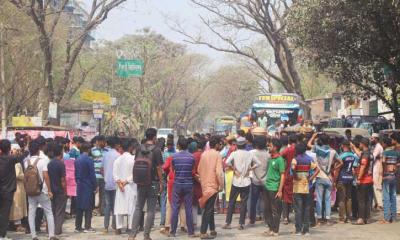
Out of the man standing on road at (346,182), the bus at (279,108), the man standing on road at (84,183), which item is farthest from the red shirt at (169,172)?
the bus at (279,108)

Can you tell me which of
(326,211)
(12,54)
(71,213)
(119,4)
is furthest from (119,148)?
(12,54)

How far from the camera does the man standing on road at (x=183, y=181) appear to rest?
9.92 metres

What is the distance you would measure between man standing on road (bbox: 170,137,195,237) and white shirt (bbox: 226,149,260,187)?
1.26 meters

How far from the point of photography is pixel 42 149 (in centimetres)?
1036

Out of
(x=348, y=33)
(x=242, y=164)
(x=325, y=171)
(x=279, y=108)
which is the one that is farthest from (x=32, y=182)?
(x=279, y=108)

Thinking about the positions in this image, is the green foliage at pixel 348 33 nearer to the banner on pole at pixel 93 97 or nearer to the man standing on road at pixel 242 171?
the man standing on road at pixel 242 171

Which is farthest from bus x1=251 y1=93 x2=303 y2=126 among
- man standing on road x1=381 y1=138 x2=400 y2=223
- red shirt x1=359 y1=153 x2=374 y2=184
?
red shirt x1=359 y1=153 x2=374 y2=184

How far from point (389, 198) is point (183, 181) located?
4.34 m

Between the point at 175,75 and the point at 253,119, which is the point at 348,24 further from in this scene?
the point at 175,75

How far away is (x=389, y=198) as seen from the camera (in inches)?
452

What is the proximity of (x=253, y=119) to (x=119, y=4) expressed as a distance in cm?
794

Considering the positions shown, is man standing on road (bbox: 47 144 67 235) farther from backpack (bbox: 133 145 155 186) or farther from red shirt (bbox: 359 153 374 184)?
red shirt (bbox: 359 153 374 184)

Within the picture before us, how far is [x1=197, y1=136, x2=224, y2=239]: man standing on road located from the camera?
1002 centimetres

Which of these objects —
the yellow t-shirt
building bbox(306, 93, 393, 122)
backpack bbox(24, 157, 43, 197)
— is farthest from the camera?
building bbox(306, 93, 393, 122)
